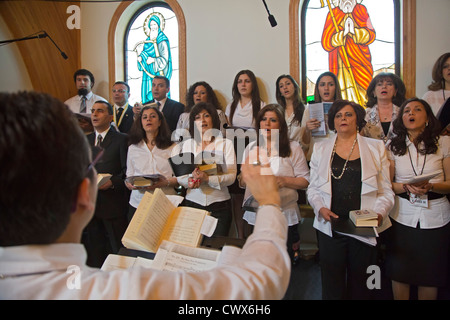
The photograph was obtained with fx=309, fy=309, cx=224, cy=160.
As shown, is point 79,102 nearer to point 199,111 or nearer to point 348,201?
point 199,111

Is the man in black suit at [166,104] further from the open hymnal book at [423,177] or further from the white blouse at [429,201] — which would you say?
the open hymnal book at [423,177]

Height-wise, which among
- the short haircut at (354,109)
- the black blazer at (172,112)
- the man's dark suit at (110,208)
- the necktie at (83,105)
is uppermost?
the necktie at (83,105)

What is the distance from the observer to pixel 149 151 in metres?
2.81

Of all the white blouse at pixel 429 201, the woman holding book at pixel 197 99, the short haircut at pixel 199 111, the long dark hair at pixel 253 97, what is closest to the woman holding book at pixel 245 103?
the long dark hair at pixel 253 97

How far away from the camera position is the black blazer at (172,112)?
12.5 feet

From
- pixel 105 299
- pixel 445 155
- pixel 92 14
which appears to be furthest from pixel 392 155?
pixel 92 14

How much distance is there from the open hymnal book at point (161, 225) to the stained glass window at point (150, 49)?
3.79 m

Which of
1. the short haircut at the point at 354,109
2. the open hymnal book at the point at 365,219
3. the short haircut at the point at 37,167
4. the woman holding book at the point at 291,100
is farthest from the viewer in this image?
the woman holding book at the point at 291,100

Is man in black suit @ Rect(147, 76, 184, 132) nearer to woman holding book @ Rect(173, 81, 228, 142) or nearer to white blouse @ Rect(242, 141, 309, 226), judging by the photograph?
woman holding book @ Rect(173, 81, 228, 142)

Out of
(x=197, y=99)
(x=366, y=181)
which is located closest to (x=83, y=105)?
(x=197, y=99)

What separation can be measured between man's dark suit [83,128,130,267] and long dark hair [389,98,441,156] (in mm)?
2312

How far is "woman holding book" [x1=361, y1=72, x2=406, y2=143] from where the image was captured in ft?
9.46

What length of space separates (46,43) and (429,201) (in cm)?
533
